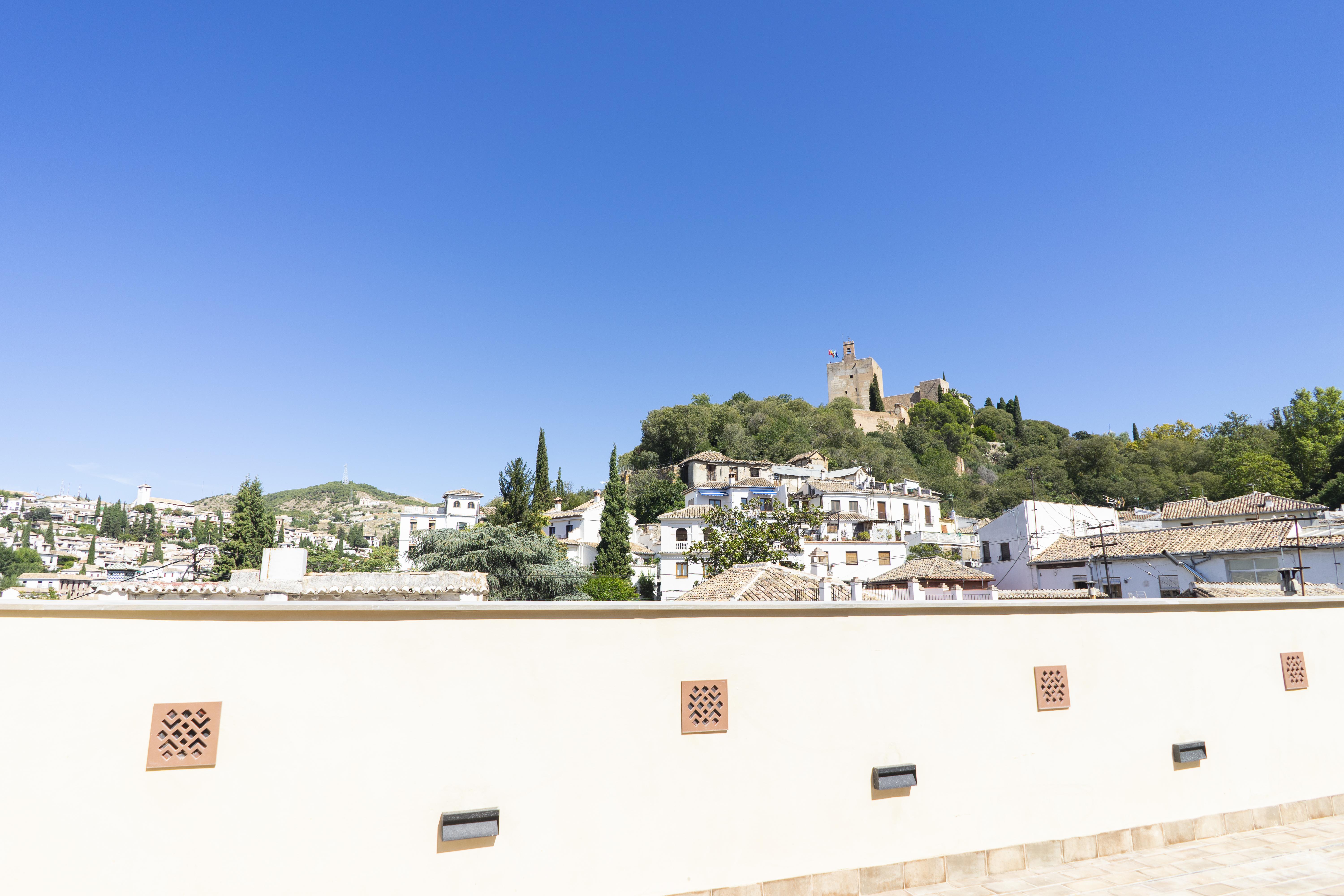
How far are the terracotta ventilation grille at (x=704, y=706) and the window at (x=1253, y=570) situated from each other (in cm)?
2496

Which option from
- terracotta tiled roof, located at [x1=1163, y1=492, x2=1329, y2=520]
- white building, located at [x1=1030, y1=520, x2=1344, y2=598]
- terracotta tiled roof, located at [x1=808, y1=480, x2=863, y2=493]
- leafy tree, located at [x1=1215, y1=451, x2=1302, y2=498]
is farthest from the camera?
leafy tree, located at [x1=1215, y1=451, x2=1302, y2=498]

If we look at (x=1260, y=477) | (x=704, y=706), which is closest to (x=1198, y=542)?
(x=704, y=706)

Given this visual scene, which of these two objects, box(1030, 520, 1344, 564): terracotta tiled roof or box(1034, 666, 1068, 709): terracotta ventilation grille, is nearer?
box(1034, 666, 1068, 709): terracotta ventilation grille

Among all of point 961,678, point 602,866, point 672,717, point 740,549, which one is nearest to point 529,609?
point 672,717

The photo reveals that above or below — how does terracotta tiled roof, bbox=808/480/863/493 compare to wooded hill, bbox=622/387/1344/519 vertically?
below

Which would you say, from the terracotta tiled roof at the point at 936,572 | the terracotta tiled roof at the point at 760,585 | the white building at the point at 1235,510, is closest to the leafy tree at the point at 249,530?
the terracotta tiled roof at the point at 760,585

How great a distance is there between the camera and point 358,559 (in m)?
57.9

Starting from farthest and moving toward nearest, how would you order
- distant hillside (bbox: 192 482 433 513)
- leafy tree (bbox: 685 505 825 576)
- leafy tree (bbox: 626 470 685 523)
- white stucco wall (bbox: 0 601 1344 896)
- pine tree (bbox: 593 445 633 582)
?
1. distant hillside (bbox: 192 482 433 513)
2. leafy tree (bbox: 626 470 685 523)
3. pine tree (bbox: 593 445 633 582)
4. leafy tree (bbox: 685 505 825 576)
5. white stucco wall (bbox: 0 601 1344 896)

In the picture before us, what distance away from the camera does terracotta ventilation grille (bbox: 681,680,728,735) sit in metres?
4.05

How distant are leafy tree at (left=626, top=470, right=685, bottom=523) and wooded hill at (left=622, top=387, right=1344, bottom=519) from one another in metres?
0.49

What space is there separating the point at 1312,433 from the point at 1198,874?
5880cm

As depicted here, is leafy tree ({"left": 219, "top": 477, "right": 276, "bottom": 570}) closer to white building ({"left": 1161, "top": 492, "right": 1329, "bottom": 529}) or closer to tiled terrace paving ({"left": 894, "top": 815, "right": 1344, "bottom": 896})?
tiled terrace paving ({"left": 894, "top": 815, "right": 1344, "bottom": 896})

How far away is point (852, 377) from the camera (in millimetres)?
93438

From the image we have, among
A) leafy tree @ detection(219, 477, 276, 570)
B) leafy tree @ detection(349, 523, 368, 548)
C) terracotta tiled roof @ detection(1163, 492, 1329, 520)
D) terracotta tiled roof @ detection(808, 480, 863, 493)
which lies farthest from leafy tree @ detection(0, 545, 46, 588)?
terracotta tiled roof @ detection(1163, 492, 1329, 520)
